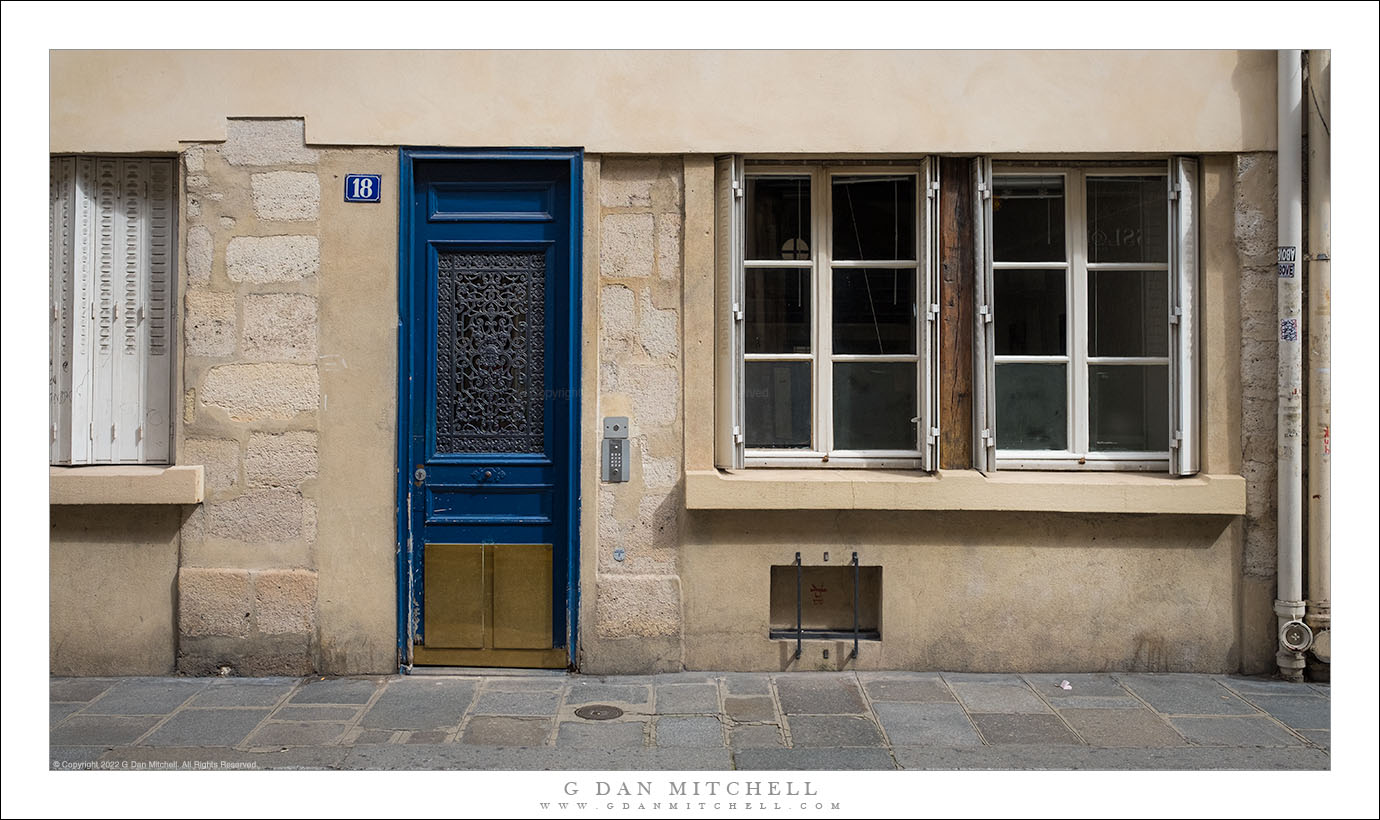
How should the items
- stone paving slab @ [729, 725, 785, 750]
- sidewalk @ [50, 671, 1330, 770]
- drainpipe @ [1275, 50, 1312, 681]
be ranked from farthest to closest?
drainpipe @ [1275, 50, 1312, 681], stone paving slab @ [729, 725, 785, 750], sidewalk @ [50, 671, 1330, 770]

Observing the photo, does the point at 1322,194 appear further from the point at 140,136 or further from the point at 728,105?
the point at 140,136

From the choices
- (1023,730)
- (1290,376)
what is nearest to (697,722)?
(1023,730)

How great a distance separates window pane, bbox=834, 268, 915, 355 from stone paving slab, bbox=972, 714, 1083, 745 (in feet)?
6.32

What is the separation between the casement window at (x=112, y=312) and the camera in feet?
18.0

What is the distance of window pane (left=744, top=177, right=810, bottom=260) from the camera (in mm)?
5480

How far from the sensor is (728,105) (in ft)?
17.2

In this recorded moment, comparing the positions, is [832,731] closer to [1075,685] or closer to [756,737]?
[756,737]

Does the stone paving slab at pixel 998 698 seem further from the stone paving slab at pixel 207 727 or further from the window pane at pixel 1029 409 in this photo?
the stone paving slab at pixel 207 727

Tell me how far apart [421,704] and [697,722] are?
4.37ft

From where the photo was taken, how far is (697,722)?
464 centimetres

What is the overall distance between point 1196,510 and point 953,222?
192 centimetres

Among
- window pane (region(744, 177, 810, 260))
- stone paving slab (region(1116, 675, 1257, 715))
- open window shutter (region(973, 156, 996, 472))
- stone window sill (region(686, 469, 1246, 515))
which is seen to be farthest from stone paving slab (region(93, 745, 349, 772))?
stone paving slab (region(1116, 675, 1257, 715))

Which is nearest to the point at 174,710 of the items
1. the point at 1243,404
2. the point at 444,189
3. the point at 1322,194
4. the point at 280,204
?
the point at 280,204

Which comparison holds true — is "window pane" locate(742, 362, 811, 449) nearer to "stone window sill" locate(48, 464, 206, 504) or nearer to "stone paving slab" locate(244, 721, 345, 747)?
"stone paving slab" locate(244, 721, 345, 747)
